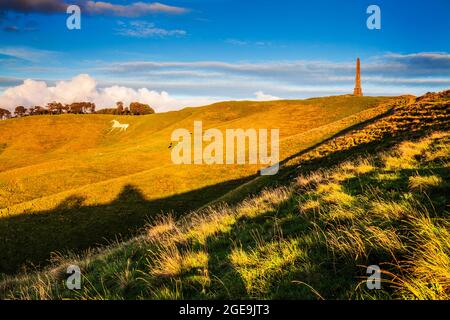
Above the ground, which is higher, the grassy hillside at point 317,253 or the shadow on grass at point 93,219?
the grassy hillside at point 317,253

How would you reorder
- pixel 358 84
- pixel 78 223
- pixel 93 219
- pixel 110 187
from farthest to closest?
pixel 358 84 → pixel 110 187 → pixel 93 219 → pixel 78 223

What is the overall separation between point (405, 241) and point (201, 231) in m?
5.47

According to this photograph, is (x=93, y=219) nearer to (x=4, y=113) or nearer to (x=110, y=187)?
(x=110, y=187)

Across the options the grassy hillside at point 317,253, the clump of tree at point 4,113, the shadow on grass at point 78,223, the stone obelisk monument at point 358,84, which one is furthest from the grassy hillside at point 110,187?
the clump of tree at point 4,113

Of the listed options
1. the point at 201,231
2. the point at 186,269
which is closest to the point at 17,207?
the point at 201,231

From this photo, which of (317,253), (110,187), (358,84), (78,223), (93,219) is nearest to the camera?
(317,253)

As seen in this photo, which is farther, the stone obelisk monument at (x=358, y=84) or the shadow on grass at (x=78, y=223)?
the stone obelisk monument at (x=358, y=84)

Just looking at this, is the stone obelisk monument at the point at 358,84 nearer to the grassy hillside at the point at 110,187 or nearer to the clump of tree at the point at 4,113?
the grassy hillside at the point at 110,187

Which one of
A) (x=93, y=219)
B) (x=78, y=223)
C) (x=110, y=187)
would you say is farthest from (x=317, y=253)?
(x=110, y=187)

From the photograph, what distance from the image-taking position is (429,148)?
1345 cm

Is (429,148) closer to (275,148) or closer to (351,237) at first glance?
(351,237)

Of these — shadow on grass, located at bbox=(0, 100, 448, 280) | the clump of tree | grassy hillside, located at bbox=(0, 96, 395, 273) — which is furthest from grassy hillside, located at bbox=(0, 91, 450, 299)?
the clump of tree

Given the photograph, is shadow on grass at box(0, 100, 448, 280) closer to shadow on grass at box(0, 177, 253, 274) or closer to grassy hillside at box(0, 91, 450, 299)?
shadow on grass at box(0, 177, 253, 274)

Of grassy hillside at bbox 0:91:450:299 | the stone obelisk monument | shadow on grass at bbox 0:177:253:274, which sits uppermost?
the stone obelisk monument
